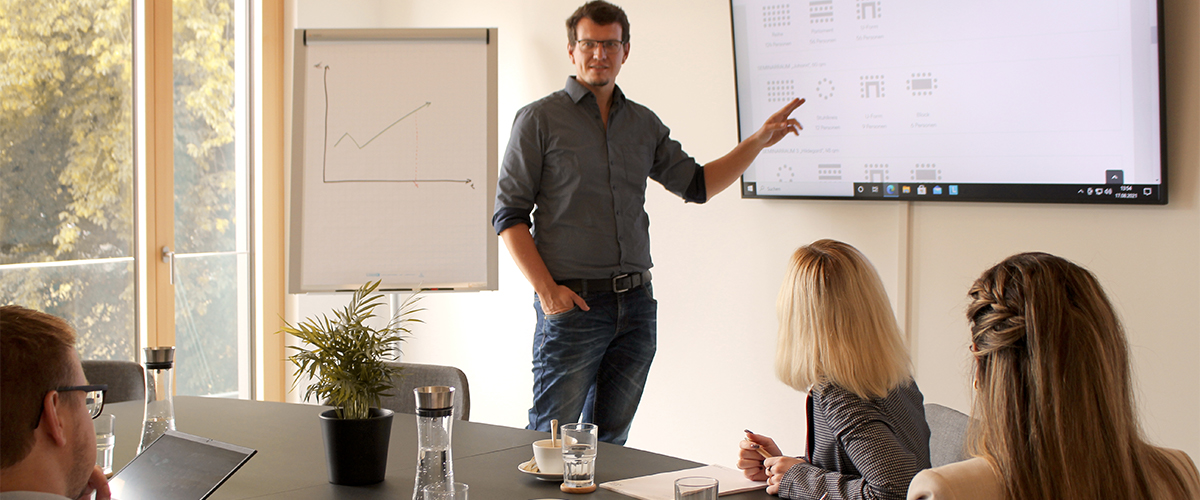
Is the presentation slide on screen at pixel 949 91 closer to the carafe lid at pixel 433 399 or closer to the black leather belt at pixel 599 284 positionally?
the black leather belt at pixel 599 284

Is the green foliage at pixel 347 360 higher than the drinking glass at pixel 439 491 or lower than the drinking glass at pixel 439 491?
higher

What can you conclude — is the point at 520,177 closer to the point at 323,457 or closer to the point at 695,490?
the point at 323,457

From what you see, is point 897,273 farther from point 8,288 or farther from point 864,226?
point 8,288

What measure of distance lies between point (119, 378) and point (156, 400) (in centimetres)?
112

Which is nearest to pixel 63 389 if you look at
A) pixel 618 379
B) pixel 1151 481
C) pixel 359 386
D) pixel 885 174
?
pixel 359 386

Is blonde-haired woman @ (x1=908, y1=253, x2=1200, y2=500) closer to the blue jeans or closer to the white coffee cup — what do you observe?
the white coffee cup

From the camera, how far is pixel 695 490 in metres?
1.19

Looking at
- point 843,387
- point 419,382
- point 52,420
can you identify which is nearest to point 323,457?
point 52,420

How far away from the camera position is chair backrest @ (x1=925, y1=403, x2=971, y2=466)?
74.1 inches

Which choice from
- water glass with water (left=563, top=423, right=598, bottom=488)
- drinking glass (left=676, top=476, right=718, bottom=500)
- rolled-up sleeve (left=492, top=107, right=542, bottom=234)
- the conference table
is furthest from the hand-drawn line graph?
drinking glass (left=676, top=476, right=718, bottom=500)

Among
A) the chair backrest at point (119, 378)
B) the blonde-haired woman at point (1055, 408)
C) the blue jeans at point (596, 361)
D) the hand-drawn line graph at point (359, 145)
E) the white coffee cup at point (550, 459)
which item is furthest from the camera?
the hand-drawn line graph at point (359, 145)

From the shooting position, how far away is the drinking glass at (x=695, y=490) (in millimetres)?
1181

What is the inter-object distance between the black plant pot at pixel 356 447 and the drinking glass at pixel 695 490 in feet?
1.99

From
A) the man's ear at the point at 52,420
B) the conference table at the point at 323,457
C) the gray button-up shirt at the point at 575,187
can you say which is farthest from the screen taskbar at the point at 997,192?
the man's ear at the point at 52,420
